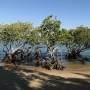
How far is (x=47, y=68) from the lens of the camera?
109 ft

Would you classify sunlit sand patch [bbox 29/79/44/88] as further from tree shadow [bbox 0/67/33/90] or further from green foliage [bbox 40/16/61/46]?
green foliage [bbox 40/16/61/46]

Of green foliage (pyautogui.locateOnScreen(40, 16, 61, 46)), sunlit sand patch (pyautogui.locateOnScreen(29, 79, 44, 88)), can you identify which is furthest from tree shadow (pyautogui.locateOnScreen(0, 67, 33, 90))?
green foliage (pyautogui.locateOnScreen(40, 16, 61, 46))

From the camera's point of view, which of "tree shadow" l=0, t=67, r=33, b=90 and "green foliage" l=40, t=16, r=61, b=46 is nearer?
"tree shadow" l=0, t=67, r=33, b=90

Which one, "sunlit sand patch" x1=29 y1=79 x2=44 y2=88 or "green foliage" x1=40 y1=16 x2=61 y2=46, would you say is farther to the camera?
"green foliage" x1=40 y1=16 x2=61 y2=46

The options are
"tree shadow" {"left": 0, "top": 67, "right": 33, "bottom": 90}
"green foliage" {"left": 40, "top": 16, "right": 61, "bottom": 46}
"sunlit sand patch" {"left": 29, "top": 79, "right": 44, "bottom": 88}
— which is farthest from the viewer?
"green foliage" {"left": 40, "top": 16, "right": 61, "bottom": 46}

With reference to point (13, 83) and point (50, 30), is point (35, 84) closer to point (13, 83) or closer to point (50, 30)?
point (13, 83)

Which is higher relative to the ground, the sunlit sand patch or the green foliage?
the green foliage

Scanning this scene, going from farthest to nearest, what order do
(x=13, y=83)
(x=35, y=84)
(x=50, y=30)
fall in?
(x=50, y=30) < (x=13, y=83) < (x=35, y=84)

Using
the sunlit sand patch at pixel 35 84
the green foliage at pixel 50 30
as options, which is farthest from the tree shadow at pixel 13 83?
the green foliage at pixel 50 30

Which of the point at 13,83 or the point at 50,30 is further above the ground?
the point at 50,30

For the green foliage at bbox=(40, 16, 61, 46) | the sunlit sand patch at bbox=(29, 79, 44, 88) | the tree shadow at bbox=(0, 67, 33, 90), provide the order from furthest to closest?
the green foliage at bbox=(40, 16, 61, 46), the sunlit sand patch at bbox=(29, 79, 44, 88), the tree shadow at bbox=(0, 67, 33, 90)

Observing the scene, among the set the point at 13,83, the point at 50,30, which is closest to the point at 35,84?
the point at 13,83

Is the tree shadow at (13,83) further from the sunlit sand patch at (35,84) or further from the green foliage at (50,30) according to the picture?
the green foliage at (50,30)

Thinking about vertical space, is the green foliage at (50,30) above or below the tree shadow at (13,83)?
above
